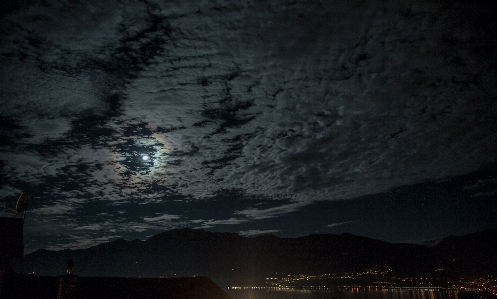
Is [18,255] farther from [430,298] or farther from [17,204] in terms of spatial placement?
[430,298]

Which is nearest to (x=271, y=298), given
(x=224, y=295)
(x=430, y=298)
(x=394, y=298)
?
(x=394, y=298)

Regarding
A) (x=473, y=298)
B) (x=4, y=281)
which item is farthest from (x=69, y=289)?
(x=473, y=298)

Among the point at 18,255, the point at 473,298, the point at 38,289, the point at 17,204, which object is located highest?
the point at 17,204

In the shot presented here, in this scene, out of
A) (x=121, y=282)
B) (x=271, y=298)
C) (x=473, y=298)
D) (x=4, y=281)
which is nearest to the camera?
(x=4, y=281)

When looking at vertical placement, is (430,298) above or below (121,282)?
below

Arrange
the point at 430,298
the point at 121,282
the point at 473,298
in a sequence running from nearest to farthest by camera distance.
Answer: the point at 121,282, the point at 473,298, the point at 430,298

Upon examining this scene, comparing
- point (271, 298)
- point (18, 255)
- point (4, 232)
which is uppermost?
point (4, 232)

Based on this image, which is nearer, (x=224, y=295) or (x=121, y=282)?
(x=121, y=282)

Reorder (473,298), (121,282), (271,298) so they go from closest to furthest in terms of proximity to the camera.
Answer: (121,282)
(473,298)
(271,298)

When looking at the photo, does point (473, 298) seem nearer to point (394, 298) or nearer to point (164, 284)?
point (164, 284)
